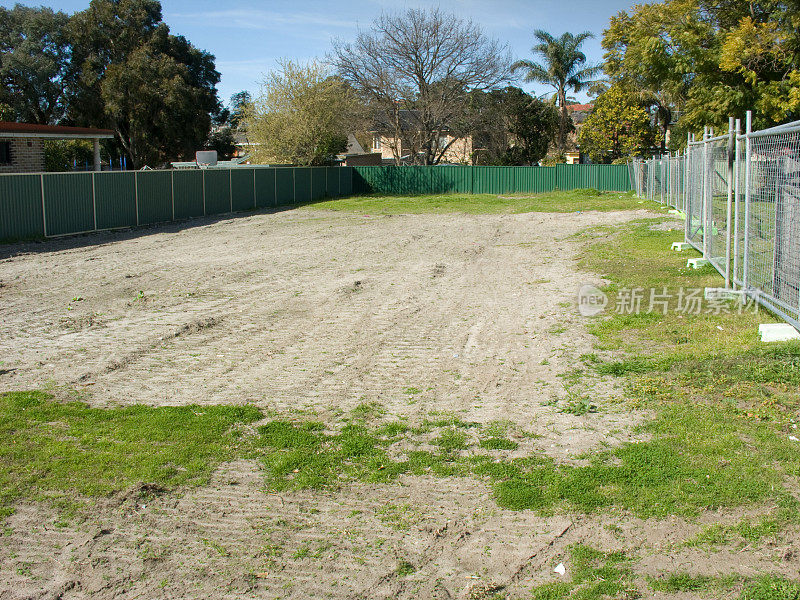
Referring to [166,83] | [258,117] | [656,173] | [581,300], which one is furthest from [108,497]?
[166,83]

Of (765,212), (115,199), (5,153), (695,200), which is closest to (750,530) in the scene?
(765,212)

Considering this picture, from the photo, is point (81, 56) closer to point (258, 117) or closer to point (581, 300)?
point (258, 117)

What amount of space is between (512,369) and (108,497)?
4.19 meters

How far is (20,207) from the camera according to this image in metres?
19.3

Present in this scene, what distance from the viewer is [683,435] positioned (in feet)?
18.0

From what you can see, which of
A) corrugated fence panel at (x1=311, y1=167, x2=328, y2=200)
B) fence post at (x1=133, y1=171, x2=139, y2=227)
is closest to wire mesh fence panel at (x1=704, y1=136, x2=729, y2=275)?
fence post at (x1=133, y1=171, x2=139, y2=227)

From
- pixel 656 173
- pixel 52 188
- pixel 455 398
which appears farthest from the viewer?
pixel 656 173

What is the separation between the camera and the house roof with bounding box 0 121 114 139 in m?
25.7

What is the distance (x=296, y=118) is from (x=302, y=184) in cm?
518

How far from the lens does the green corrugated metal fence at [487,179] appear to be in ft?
128

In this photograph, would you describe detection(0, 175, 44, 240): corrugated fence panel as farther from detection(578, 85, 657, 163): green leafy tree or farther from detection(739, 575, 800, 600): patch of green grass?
detection(578, 85, 657, 163): green leafy tree

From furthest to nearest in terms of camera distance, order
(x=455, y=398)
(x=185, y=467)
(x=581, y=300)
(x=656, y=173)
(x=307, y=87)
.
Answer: (x=307, y=87)
(x=656, y=173)
(x=581, y=300)
(x=455, y=398)
(x=185, y=467)

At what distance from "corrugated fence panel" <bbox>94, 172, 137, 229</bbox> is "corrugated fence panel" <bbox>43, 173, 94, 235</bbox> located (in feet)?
1.09

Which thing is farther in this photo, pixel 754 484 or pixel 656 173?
pixel 656 173
